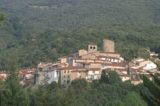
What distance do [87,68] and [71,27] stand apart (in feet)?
166

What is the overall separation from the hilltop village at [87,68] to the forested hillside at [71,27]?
13.1 feet

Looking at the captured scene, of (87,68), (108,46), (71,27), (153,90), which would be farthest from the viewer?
(71,27)

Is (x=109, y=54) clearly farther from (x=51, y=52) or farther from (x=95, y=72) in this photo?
(x=51, y=52)

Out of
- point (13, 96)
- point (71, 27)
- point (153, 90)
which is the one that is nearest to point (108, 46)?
point (71, 27)

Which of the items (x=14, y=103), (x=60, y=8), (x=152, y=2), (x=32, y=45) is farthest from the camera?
(x=60, y=8)

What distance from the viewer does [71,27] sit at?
114 m

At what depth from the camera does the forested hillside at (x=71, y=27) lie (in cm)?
7869

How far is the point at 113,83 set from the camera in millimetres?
58656

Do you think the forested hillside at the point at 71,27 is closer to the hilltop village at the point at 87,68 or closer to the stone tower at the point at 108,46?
the stone tower at the point at 108,46

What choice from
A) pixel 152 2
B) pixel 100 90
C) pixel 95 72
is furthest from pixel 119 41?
pixel 152 2

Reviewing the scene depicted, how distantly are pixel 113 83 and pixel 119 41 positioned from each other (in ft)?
75.5

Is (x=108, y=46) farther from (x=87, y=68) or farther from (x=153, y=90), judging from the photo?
(x=153, y=90)

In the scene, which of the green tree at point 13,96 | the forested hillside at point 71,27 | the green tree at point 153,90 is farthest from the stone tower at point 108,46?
the green tree at point 153,90

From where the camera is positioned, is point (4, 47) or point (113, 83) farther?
point (4, 47)
